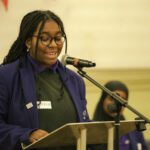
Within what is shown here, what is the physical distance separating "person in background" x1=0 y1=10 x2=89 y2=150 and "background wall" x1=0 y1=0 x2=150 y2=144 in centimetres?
124

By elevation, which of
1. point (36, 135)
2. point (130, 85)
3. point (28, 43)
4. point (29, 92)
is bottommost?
point (36, 135)

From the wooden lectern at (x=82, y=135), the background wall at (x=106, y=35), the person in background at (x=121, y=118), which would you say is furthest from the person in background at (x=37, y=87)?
the background wall at (x=106, y=35)

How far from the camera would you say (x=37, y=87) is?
222cm

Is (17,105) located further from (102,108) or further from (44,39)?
(102,108)

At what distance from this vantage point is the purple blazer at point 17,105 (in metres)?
2.03

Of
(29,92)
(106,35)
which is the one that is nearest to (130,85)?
(106,35)

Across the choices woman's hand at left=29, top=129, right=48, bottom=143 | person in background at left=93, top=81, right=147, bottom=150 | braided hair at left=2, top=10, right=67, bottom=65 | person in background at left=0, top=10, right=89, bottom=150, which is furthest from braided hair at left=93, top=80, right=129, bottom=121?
woman's hand at left=29, top=129, right=48, bottom=143

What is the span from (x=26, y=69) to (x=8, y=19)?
4.52ft

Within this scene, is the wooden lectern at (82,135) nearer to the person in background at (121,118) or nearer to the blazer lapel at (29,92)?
the blazer lapel at (29,92)

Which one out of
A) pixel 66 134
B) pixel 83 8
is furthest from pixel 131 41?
pixel 66 134

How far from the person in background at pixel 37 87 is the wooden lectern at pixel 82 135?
17cm

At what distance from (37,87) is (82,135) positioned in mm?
479

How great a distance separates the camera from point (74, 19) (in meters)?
3.72

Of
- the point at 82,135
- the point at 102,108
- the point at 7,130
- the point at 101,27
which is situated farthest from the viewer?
the point at 101,27
